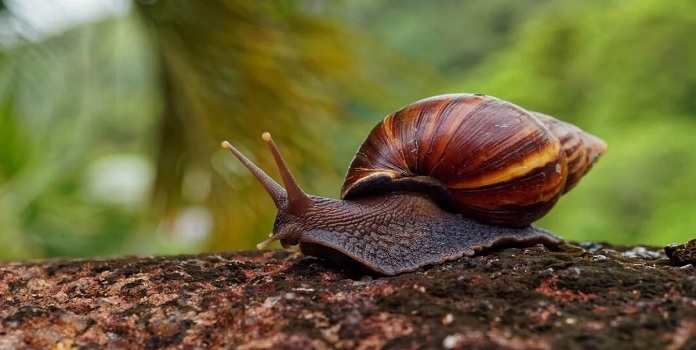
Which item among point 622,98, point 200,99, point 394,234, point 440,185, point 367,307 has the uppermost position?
point 622,98

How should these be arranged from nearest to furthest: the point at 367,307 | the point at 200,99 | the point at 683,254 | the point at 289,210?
the point at 367,307 < the point at 683,254 < the point at 289,210 < the point at 200,99

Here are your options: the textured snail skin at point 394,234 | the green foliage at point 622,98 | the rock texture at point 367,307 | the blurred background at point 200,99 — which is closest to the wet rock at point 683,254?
the rock texture at point 367,307

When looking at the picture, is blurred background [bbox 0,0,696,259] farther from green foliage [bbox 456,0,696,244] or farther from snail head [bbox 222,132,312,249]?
snail head [bbox 222,132,312,249]

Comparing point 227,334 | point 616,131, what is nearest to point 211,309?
point 227,334

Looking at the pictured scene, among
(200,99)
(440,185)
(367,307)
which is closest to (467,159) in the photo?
(440,185)

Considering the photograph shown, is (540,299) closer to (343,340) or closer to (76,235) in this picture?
(343,340)

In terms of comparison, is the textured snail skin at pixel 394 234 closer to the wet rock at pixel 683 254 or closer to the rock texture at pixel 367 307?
the rock texture at pixel 367 307

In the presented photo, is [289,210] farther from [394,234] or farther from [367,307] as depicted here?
[367,307]
